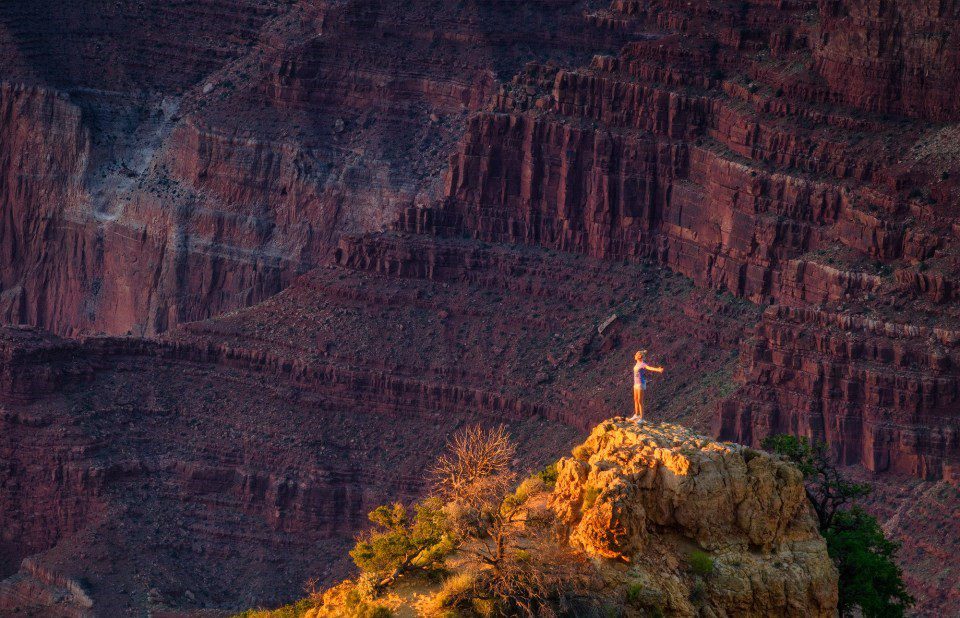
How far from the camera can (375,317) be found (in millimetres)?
149250

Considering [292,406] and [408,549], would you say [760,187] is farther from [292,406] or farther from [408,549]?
[408,549]

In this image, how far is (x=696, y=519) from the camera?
7844 centimetres

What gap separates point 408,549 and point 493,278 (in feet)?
234

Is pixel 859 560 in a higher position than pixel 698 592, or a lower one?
lower

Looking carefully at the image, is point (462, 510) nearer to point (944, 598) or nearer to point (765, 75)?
point (944, 598)

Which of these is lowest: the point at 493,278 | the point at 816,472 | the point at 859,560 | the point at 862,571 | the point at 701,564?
the point at 493,278

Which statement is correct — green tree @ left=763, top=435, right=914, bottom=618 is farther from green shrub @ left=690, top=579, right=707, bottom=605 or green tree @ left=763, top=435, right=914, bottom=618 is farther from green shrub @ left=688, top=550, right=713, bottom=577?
green shrub @ left=690, top=579, right=707, bottom=605

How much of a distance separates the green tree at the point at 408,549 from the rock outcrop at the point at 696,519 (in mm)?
3093

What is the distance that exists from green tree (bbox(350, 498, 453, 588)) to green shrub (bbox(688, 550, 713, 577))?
6.28 metres

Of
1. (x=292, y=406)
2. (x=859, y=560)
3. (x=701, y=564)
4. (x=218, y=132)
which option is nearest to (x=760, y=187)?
(x=292, y=406)

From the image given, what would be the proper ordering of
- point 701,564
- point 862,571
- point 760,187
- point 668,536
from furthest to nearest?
point 760,187, point 862,571, point 668,536, point 701,564

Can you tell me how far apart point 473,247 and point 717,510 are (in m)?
72.7

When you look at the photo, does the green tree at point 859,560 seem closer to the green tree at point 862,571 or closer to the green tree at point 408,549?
the green tree at point 862,571

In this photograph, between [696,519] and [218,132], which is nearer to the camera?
[696,519]
